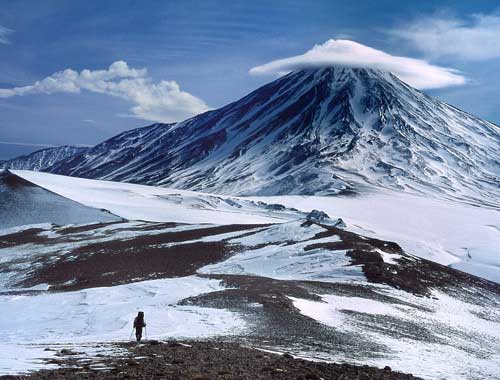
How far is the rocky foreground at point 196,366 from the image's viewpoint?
50.0 feet

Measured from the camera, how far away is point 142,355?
18.5m

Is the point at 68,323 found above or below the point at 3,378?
below

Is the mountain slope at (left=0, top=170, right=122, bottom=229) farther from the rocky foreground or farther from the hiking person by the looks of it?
the rocky foreground

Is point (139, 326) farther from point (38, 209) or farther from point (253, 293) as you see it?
point (38, 209)

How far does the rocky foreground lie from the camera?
50.0 feet

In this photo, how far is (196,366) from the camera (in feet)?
56.5

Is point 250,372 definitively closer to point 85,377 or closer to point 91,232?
point 85,377

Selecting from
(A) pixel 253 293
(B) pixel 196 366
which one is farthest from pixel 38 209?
(B) pixel 196 366

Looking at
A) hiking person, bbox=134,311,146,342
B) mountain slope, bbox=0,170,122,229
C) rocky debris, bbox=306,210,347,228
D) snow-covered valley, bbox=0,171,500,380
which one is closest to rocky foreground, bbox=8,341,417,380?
hiking person, bbox=134,311,146,342

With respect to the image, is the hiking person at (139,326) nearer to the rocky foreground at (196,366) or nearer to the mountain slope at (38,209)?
the rocky foreground at (196,366)

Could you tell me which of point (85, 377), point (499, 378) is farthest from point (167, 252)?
point (85, 377)

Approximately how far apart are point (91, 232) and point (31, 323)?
51.9 m

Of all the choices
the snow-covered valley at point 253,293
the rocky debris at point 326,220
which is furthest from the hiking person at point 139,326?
the rocky debris at point 326,220

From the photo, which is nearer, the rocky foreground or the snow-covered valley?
the rocky foreground
